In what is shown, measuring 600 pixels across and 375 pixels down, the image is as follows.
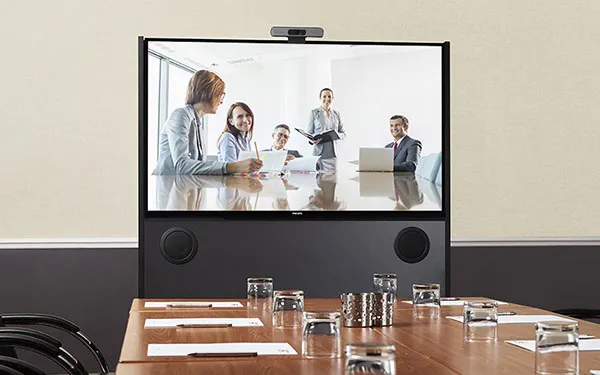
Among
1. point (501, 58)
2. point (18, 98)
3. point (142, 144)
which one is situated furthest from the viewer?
point (501, 58)

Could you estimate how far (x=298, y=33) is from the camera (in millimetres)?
5539

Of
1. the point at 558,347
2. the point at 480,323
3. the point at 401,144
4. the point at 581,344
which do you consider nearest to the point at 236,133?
the point at 401,144

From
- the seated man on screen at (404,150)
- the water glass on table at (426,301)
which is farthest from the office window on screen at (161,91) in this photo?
the water glass on table at (426,301)

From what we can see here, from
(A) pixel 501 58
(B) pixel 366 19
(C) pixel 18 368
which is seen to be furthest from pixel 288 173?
(C) pixel 18 368

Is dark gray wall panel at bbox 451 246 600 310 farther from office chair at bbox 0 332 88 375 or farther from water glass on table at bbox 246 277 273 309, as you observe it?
office chair at bbox 0 332 88 375

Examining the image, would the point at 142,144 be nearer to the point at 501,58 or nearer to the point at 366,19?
the point at 366,19

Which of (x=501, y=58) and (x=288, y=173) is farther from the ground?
(x=501, y=58)

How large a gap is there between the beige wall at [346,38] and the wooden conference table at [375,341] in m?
2.68

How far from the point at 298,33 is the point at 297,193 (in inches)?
39.3

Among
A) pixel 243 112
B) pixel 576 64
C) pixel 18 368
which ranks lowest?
pixel 18 368

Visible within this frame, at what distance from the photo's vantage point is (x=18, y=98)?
5.98 meters

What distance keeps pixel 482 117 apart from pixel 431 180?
1.03 metres

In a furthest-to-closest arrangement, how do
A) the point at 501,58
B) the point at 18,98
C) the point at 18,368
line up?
the point at 501,58
the point at 18,98
the point at 18,368

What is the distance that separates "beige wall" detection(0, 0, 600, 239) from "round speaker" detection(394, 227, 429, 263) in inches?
34.7
